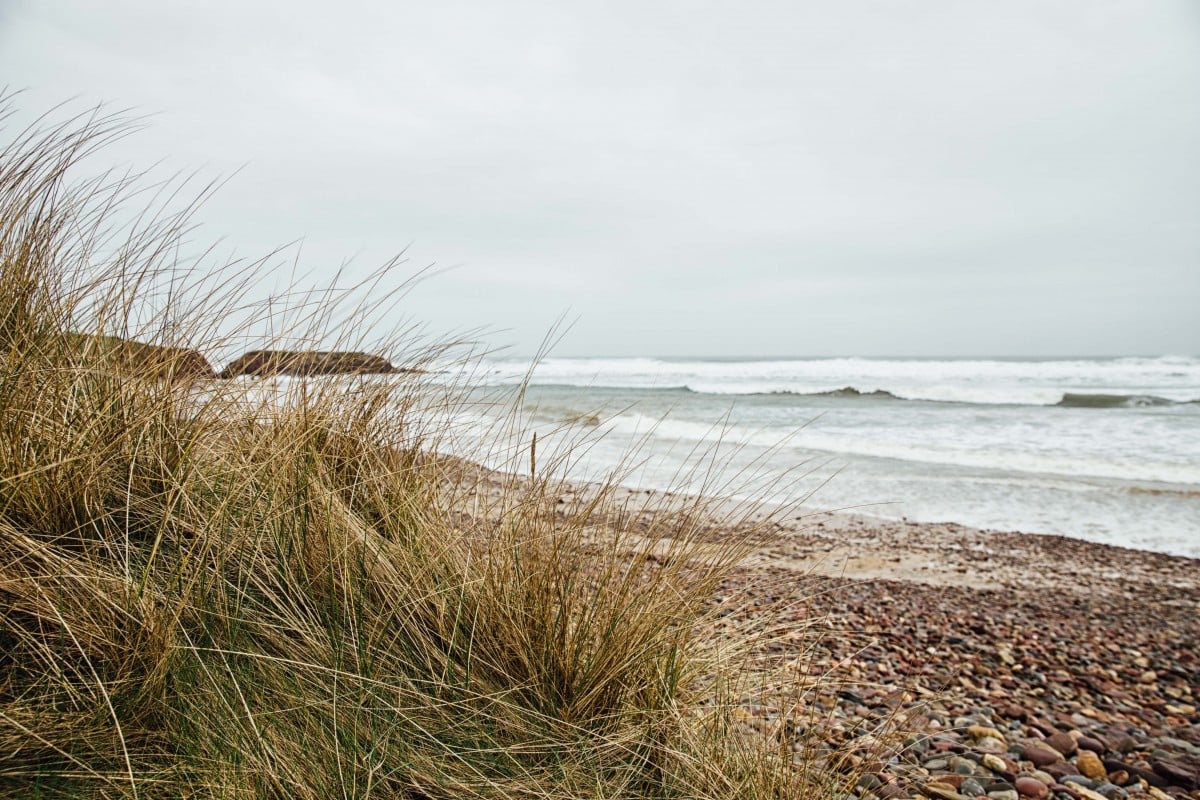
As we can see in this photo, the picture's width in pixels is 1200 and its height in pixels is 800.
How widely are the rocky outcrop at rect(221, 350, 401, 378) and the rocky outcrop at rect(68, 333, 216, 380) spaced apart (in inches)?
4.3

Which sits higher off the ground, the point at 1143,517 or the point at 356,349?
the point at 356,349

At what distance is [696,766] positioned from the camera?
1.57 m

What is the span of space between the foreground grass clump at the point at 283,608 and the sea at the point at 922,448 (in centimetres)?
42

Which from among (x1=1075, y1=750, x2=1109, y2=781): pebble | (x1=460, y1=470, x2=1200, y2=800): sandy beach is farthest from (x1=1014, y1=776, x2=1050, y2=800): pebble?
(x1=1075, y1=750, x2=1109, y2=781): pebble

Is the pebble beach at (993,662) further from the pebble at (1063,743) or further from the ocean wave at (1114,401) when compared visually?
the ocean wave at (1114,401)

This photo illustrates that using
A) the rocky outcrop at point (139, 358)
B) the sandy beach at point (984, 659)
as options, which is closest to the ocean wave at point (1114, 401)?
the sandy beach at point (984, 659)

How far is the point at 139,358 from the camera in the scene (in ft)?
7.64

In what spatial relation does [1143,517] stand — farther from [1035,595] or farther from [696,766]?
[696,766]

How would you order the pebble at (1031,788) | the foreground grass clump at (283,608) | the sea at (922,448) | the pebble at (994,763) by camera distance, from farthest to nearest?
the sea at (922,448), the pebble at (994,763), the pebble at (1031,788), the foreground grass clump at (283,608)

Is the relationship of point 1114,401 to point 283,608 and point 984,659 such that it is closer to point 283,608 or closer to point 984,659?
point 984,659

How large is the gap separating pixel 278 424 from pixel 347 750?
3.45ft

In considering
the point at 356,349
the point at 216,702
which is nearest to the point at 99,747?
the point at 216,702

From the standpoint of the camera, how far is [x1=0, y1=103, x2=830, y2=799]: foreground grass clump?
4.60 ft

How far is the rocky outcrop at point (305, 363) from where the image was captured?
2.43 m
